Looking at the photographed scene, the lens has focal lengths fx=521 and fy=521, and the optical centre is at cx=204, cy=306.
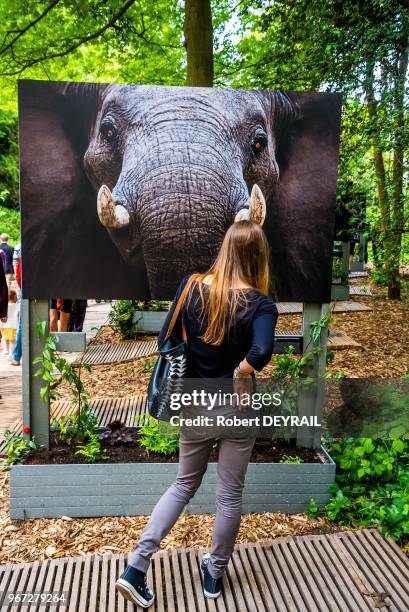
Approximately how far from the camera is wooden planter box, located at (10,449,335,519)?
339 centimetres

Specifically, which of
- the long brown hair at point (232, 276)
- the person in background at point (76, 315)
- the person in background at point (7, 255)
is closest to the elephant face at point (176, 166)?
the long brown hair at point (232, 276)

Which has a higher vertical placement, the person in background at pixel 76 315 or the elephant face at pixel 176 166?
the elephant face at pixel 176 166

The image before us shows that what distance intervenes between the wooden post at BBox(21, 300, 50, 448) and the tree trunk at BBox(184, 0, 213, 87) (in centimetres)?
489

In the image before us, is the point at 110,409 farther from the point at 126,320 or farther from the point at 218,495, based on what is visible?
the point at 126,320

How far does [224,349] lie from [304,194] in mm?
1693

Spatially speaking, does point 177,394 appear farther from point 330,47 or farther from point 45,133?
point 330,47

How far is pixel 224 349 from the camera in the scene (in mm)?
2447

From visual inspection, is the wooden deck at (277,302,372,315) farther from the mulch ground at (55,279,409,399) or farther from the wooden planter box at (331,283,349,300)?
the wooden planter box at (331,283,349,300)

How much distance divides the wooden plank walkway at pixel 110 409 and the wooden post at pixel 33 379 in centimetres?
121

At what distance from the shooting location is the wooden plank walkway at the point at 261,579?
2617 mm

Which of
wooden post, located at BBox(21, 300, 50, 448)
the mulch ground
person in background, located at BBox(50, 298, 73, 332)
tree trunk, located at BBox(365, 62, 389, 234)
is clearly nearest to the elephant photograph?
wooden post, located at BBox(21, 300, 50, 448)

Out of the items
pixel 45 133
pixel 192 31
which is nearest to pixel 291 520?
pixel 45 133

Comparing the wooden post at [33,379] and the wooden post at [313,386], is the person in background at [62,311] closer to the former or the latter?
the wooden post at [33,379]

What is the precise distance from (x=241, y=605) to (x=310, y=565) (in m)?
0.53
